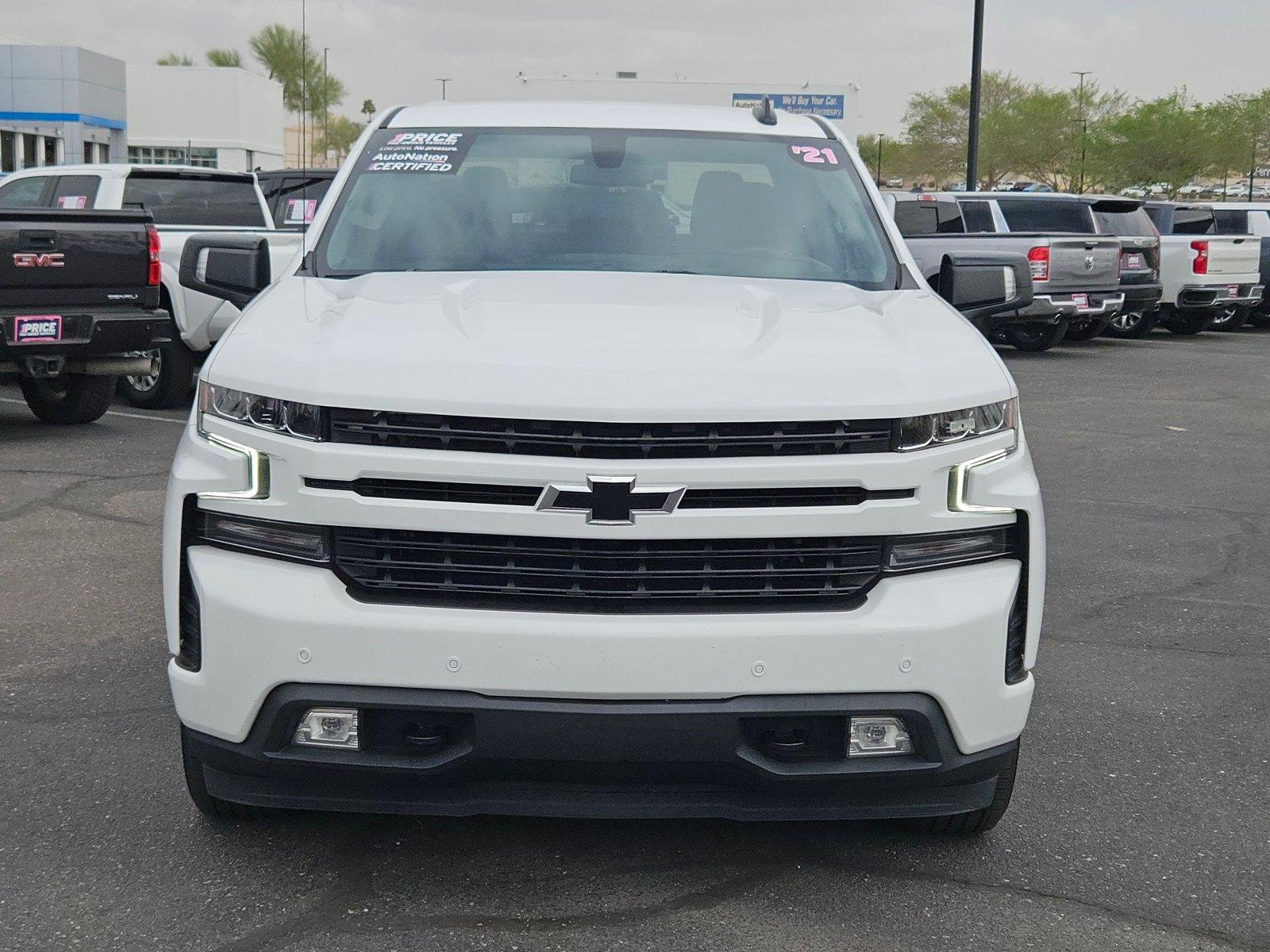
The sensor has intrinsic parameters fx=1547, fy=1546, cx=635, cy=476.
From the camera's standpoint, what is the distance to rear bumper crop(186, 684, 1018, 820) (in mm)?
3213

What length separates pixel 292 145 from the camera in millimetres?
124000

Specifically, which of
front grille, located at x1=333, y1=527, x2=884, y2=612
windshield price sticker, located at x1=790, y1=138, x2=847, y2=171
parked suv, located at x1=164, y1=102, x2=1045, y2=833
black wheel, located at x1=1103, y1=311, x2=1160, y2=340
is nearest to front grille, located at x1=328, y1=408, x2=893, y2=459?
parked suv, located at x1=164, y1=102, x2=1045, y2=833

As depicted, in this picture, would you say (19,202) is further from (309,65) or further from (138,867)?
(309,65)

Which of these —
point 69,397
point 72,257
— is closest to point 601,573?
point 72,257

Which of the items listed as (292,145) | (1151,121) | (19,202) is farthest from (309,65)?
(19,202)

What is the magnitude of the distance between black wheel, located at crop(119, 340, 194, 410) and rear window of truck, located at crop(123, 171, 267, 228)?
1308 mm

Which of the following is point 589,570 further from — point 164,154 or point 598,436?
point 164,154

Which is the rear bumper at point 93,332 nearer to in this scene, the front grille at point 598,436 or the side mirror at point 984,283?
the side mirror at point 984,283

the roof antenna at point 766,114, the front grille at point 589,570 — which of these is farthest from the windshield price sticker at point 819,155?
the front grille at point 589,570

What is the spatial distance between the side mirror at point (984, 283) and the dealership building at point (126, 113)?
4146cm

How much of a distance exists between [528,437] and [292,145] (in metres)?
127

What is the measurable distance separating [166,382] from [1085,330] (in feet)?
44.4

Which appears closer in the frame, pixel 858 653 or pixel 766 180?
pixel 858 653

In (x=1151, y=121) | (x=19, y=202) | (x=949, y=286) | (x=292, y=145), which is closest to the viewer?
(x=949, y=286)
